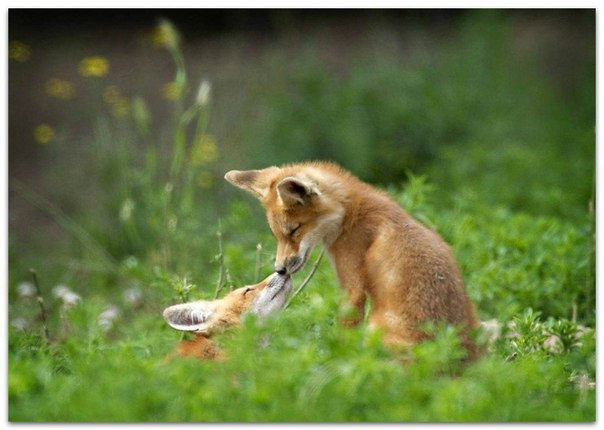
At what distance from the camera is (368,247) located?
546 centimetres

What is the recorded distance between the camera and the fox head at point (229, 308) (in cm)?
555

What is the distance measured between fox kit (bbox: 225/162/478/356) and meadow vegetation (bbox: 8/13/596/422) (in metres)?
0.23

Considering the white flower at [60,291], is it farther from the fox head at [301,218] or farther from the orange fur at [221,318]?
the fox head at [301,218]

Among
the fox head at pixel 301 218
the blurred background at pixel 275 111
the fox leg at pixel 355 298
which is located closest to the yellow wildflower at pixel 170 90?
the blurred background at pixel 275 111

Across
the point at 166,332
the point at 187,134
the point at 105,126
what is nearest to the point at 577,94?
the point at 187,134

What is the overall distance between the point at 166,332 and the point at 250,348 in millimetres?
2193

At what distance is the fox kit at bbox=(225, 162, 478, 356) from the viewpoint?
509 cm

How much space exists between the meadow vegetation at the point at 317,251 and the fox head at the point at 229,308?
0.40 feet

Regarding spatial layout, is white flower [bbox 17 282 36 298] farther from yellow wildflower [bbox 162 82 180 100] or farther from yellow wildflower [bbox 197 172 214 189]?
yellow wildflower [bbox 162 82 180 100]

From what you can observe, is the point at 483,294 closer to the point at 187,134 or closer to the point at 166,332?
the point at 166,332

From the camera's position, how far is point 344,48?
1273 centimetres

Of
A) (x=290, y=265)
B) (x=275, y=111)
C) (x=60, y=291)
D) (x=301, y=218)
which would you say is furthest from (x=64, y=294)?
(x=275, y=111)

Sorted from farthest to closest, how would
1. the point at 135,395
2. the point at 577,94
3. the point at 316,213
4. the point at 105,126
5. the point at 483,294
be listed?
the point at 577,94
the point at 105,126
the point at 483,294
the point at 316,213
the point at 135,395

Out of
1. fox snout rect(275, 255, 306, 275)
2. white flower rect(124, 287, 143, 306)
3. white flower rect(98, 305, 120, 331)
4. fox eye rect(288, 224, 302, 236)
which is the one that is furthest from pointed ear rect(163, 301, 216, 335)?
white flower rect(124, 287, 143, 306)
